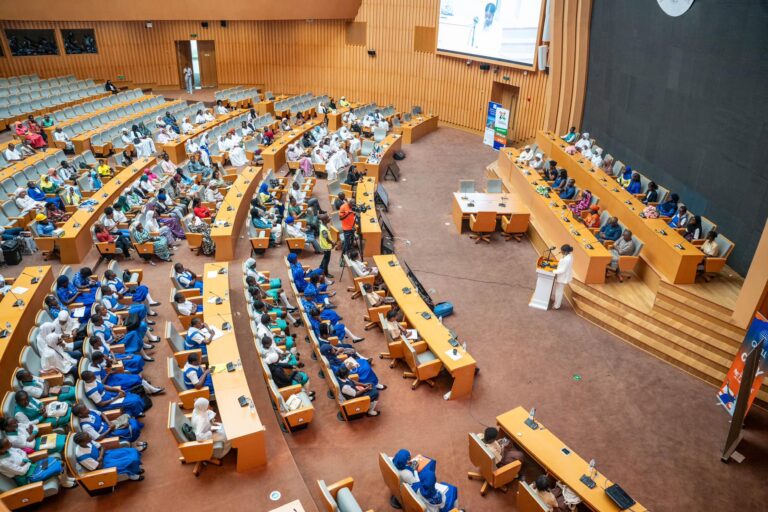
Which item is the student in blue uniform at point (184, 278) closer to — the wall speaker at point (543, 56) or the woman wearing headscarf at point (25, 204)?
the woman wearing headscarf at point (25, 204)

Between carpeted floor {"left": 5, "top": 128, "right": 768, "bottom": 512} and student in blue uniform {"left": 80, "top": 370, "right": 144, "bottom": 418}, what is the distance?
0.91ft

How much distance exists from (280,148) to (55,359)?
35.3 feet

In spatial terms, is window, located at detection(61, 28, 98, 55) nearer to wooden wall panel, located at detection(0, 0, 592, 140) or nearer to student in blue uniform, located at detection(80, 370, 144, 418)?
wooden wall panel, located at detection(0, 0, 592, 140)

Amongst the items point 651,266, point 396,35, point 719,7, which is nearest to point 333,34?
point 396,35

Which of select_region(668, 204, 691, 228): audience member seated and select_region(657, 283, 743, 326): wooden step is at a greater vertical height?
select_region(668, 204, 691, 228): audience member seated

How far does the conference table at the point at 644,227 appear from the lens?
9406mm

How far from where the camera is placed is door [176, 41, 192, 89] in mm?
25781

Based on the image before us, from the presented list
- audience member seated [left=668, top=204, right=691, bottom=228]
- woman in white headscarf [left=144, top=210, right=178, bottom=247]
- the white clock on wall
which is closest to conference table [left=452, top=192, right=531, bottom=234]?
audience member seated [left=668, top=204, right=691, bottom=228]

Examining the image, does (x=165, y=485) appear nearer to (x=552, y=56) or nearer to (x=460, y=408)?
(x=460, y=408)

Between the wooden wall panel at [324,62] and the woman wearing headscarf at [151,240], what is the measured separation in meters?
13.8

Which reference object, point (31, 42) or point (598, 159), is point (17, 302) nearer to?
point (598, 159)

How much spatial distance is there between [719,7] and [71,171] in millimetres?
15186

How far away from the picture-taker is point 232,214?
12.0 meters

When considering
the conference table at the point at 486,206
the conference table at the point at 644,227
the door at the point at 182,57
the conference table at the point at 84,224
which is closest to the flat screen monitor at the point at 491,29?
the conference table at the point at 644,227
